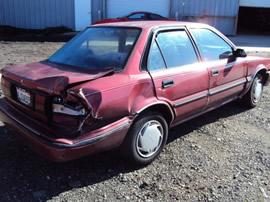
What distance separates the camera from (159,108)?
319 cm

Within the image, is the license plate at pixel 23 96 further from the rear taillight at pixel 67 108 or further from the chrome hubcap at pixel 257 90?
the chrome hubcap at pixel 257 90

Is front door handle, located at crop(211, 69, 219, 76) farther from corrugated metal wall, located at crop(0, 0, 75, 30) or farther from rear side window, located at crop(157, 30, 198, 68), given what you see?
corrugated metal wall, located at crop(0, 0, 75, 30)

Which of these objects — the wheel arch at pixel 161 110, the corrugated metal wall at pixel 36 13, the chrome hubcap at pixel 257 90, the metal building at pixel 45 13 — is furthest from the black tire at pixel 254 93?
the corrugated metal wall at pixel 36 13

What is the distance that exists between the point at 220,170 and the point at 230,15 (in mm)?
16662

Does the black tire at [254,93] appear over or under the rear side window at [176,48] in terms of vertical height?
under

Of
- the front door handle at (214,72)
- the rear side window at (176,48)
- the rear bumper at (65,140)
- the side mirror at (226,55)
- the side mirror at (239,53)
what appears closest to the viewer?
the rear bumper at (65,140)

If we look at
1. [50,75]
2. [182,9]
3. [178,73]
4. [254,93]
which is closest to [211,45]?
[178,73]

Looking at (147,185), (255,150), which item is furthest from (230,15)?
(147,185)

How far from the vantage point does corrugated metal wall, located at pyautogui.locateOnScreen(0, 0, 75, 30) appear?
1727 centimetres

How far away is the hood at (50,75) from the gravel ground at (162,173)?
970 millimetres

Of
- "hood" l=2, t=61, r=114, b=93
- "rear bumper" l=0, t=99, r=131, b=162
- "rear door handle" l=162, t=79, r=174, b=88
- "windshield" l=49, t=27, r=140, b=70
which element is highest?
"windshield" l=49, t=27, r=140, b=70

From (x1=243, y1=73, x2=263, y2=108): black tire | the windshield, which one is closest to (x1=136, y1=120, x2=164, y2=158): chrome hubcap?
the windshield

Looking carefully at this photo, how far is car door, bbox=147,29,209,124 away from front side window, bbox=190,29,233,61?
191mm

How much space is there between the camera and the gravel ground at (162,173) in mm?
2650
